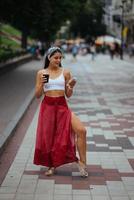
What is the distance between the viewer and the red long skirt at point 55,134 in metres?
7.67

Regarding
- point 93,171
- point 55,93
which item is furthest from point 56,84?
point 93,171

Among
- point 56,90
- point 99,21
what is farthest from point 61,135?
point 99,21

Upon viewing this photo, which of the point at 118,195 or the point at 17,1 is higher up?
the point at 17,1

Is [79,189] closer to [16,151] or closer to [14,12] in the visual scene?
[16,151]

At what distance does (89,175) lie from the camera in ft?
25.9

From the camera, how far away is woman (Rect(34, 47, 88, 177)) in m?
7.67

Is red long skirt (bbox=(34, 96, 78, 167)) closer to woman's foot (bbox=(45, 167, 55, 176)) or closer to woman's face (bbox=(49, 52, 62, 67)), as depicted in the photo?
woman's foot (bbox=(45, 167, 55, 176))

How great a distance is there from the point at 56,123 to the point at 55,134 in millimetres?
140

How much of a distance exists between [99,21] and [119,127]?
8967 centimetres

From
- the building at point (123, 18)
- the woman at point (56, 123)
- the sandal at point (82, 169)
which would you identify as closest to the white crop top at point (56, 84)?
the woman at point (56, 123)

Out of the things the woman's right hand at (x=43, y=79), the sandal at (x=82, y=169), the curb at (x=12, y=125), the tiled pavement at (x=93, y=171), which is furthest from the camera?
the curb at (x=12, y=125)

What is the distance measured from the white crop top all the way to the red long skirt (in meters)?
0.13

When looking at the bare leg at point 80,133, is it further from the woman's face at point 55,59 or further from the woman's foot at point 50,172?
the woman's face at point 55,59

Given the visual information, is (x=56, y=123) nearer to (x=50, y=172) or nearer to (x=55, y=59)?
(x=50, y=172)
